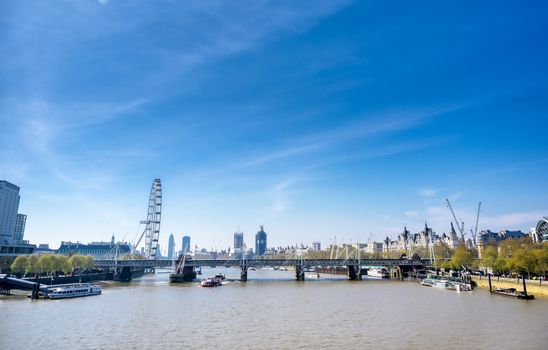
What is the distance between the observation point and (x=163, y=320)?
48031mm

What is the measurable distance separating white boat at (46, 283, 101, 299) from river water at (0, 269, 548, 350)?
6629mm

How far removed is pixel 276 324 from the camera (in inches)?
1768

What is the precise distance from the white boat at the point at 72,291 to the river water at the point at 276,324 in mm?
6629

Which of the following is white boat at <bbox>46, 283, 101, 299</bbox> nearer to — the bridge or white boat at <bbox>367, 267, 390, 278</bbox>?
the bridge

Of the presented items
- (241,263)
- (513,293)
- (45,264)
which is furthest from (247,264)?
(513,293)

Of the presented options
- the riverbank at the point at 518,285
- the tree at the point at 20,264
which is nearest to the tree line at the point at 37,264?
the tree at the point at 20,264

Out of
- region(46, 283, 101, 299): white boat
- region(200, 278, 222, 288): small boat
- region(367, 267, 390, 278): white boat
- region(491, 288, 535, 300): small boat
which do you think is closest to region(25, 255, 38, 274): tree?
region(46, 283, 101, 299): white boat

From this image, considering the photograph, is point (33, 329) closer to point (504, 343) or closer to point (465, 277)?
point (504, 343)

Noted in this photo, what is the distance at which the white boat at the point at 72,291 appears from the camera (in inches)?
2815

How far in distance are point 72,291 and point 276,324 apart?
162 ft

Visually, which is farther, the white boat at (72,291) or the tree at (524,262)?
the tree at (524,262)

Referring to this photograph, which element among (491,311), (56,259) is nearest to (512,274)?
(491,311)

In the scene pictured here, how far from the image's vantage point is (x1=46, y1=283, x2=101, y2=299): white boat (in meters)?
71.5

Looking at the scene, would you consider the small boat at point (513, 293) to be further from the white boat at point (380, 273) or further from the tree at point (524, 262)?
the white boat at point (380, 273)
